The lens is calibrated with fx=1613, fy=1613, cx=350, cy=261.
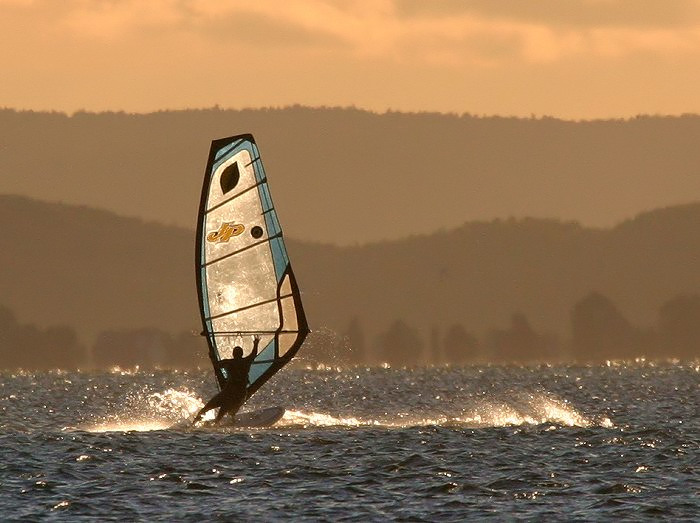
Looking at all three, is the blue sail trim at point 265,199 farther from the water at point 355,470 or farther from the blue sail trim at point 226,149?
the water at point 355,470

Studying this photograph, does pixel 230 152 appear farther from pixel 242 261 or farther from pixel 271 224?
pixel 242 261

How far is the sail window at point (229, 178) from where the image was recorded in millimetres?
37656

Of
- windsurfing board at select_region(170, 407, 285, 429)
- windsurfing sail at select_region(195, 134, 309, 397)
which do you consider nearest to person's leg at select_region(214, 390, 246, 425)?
windsurfing board at select_region(170, 407, 285, 429)

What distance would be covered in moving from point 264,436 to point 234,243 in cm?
455

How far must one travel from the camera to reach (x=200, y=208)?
37719 millimetres

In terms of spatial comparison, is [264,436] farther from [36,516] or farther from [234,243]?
[36,516]

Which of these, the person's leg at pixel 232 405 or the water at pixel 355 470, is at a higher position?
the person's leg at pixel 232 405

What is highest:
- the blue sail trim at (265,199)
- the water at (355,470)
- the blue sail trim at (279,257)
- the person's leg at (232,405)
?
the blue sail trim at (265,199)

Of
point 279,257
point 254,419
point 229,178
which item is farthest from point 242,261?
point 254,419

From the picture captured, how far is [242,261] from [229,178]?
6.46 ft

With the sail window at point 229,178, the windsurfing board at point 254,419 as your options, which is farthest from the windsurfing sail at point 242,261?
the windsurfing board at point 254,419

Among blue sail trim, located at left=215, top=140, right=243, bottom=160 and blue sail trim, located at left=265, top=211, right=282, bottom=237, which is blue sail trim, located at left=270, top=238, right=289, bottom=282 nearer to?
blue sail trim, located at left=265, top=211, right=282, bottom=237

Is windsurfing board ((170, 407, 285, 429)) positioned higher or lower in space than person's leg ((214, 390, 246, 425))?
lower

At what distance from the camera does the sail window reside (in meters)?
37.7
